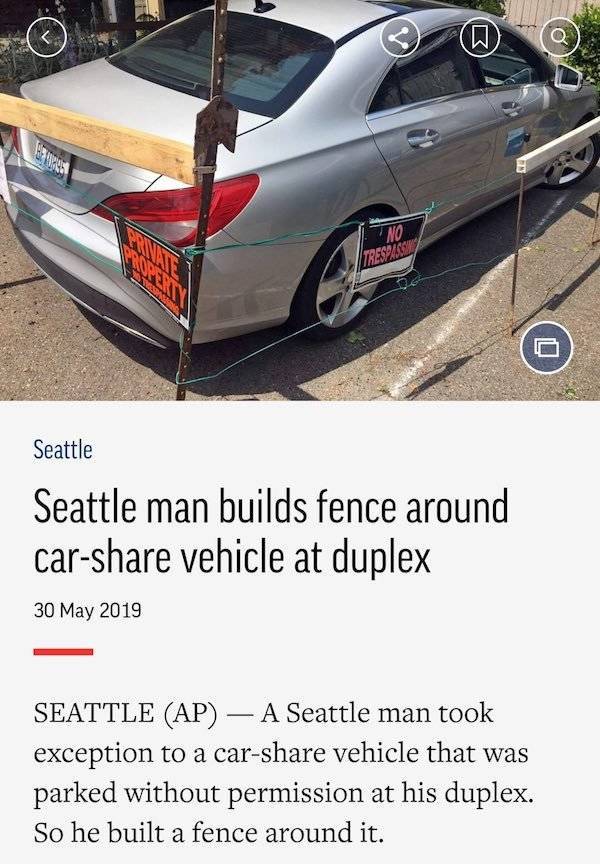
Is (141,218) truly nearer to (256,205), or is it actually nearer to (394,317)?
(256,205)

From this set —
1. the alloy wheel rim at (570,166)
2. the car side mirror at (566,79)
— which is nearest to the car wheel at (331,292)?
the car side mirror at (566,79)

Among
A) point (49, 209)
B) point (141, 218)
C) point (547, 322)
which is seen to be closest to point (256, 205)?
point (141, 218)

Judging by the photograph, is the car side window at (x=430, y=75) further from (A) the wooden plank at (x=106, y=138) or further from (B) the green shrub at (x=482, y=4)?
(B) the green shrub at (x=482, y=4)

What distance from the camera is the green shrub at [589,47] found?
7.69 metres

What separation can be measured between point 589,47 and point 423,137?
15.6 ft

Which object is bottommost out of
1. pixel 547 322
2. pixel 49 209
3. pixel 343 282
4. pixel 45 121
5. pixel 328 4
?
pixel 547 322

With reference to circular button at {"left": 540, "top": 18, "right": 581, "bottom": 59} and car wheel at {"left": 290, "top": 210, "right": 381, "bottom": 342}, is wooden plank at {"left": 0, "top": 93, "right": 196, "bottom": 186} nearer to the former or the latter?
car wheel at {"left": 290, "top": 210, "right": 381, "bottom": 342}

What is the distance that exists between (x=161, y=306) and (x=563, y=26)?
7607mm

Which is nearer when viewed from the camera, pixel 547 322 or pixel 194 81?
pixel 194 81

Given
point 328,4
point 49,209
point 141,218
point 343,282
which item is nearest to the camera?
point 141,218

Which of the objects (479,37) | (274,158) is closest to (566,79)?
(479,37)

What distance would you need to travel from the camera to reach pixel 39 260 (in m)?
3.80

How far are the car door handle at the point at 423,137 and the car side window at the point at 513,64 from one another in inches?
46.3

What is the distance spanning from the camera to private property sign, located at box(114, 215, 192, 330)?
9.67 ft
